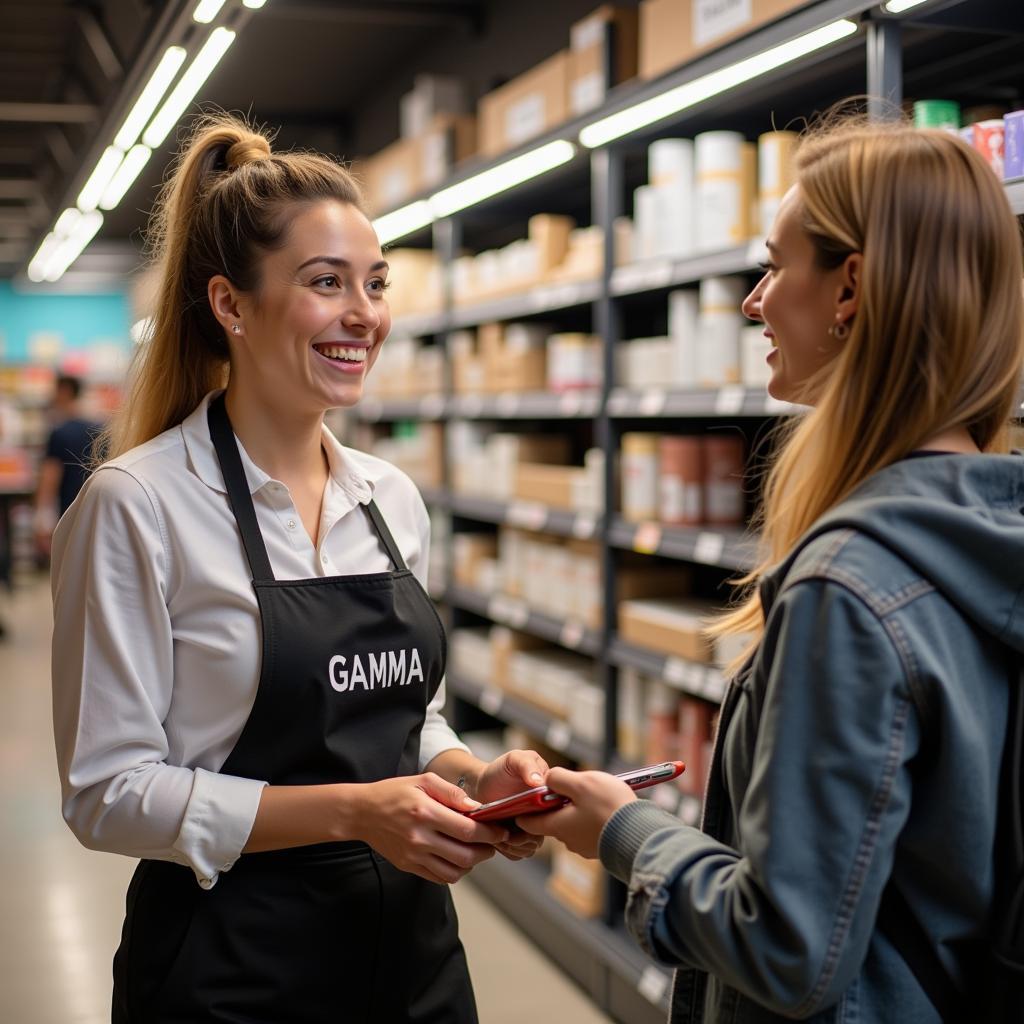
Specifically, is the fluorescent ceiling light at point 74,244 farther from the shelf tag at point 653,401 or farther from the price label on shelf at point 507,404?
the shelf tag at point 653,401

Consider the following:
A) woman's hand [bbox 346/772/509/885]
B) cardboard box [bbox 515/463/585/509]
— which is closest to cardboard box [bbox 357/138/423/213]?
cardboard box [bbox 515/463/585/509]

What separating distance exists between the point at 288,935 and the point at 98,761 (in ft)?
1.22

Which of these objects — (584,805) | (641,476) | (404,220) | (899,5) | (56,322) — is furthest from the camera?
(56,322)

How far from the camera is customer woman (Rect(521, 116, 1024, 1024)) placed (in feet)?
3.53

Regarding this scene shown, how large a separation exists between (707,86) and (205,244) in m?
1.74

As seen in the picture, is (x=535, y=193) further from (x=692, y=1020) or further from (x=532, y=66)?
(x=692, y=1020)

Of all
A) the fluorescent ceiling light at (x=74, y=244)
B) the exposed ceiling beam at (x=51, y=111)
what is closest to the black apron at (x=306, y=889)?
the exposed ceiling beam at (x=51, y=111)

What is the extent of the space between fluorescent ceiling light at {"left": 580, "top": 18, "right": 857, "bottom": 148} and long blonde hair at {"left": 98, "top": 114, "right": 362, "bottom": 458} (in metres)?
1.28

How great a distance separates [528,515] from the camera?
14.3ft

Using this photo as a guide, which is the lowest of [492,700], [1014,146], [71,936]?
[71,936]

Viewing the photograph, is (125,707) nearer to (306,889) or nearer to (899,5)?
(306,889)

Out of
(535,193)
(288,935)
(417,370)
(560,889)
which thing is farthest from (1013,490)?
(417,370)

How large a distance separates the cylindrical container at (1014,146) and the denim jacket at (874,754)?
1201 mm

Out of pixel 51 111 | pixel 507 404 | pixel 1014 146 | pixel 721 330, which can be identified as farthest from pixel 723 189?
pixel 51 111
